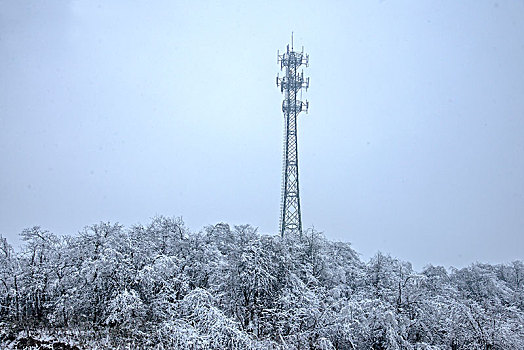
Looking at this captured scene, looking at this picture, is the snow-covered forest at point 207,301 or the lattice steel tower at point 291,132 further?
the lattice steel tower at point 291,132

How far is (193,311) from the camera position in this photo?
1897 centimetres

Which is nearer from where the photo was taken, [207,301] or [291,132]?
[207,301]

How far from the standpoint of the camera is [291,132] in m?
36.3

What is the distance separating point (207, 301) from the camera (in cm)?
1962

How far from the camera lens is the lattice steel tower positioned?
33625 mm

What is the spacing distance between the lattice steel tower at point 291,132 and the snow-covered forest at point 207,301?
621 cm

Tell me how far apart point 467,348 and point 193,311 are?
13045mm

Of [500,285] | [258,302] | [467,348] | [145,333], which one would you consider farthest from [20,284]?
[500,285]

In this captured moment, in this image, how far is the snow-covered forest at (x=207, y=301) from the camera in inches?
721

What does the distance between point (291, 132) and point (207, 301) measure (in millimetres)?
20187

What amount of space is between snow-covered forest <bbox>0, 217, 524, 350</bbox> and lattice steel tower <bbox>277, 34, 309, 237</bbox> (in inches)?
244

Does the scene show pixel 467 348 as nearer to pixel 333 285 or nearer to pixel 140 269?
pixel 333 285

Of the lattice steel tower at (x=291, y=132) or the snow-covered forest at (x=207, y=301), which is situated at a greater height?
the lattice steel tower at (x=291, y=132)

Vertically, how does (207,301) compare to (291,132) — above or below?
below
